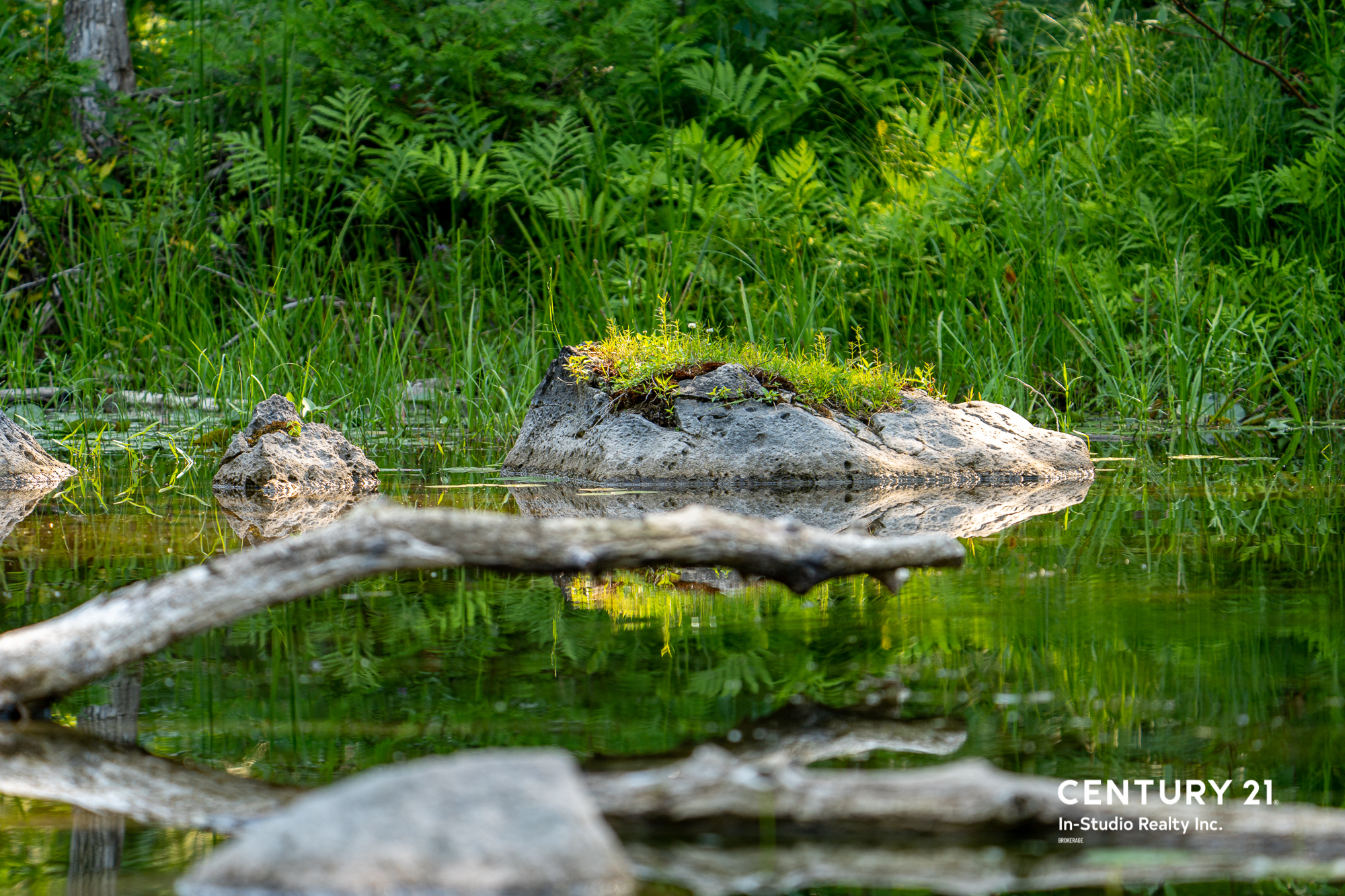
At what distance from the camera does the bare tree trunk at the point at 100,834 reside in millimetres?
1480

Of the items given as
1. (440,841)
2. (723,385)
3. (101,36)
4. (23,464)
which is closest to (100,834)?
(440,841)

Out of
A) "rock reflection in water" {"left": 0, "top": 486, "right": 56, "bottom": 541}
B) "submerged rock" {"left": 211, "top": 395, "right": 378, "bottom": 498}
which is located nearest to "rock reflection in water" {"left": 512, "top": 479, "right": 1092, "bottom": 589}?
"submerged rock" {"left": 211, "top": 395, "right": 378, "bottom": 498}

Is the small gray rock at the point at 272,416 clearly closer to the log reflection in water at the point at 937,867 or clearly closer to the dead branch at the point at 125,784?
the dead branch at the point at 125,784

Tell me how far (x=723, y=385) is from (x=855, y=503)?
1188mm

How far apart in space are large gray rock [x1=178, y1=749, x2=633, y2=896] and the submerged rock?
4.08m

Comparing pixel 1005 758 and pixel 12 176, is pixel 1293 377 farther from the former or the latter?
pixel 12 176

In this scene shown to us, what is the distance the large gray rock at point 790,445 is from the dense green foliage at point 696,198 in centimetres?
108

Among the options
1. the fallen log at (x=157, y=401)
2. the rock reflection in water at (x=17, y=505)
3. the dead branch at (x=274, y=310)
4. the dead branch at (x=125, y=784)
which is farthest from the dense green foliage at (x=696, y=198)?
the dead branch at (x=125, y=784)

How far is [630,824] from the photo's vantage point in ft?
5.07

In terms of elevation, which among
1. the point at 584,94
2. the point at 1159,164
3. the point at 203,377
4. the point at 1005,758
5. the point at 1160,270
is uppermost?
the point at 584,94

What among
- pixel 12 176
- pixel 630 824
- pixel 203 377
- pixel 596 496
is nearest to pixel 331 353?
pixel 203 377

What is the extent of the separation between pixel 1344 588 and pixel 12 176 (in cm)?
957

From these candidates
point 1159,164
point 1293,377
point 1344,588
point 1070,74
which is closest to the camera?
point 1344,588

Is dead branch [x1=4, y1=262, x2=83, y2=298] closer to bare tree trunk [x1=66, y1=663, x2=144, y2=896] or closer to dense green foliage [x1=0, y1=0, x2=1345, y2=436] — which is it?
dense green foliage [x1=0, y1=0, x2=1345, y2=436]
